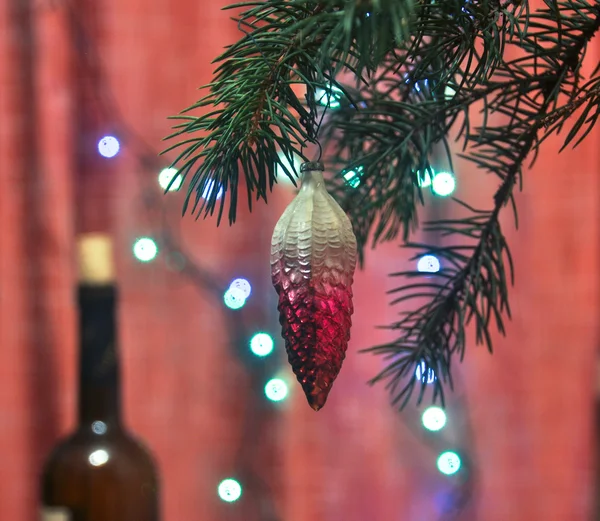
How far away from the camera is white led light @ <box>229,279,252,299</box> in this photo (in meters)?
0.54

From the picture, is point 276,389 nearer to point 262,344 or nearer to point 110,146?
point 262,344

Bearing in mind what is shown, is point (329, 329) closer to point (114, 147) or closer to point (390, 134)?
point (390, 134)

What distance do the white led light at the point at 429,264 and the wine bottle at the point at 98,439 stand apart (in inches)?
A: 9.2

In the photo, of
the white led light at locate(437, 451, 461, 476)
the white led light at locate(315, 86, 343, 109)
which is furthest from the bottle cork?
the white led light at locate(437, 451, 461, 476)

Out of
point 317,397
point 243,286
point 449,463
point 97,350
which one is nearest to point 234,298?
point 243,286

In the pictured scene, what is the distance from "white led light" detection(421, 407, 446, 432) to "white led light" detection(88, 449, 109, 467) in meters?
0.26

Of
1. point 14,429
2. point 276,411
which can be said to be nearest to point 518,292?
point 276,411

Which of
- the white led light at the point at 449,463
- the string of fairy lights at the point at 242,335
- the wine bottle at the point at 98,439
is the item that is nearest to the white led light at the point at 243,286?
the string of fairy lights at the point at 242,335

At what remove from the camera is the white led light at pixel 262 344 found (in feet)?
1.75

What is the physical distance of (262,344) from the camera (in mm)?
536

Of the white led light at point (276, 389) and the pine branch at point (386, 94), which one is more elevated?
the pine branch at point (386, 94)

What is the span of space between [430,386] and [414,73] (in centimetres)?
36

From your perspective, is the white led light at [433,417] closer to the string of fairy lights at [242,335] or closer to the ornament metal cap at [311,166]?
the string of fairy lights at [242,335]

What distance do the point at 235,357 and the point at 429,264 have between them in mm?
196
